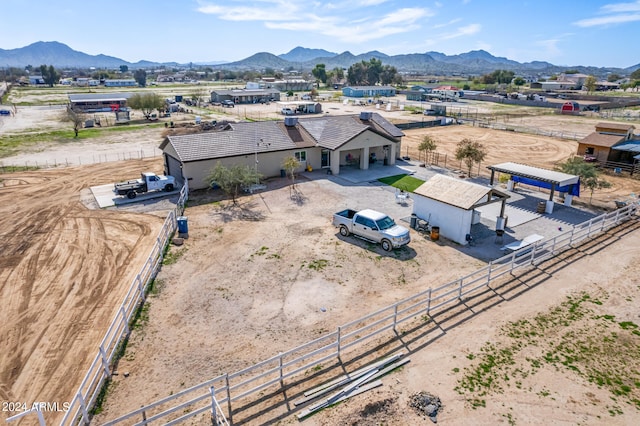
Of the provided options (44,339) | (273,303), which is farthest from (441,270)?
(44,339)

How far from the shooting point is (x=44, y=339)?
14867 mm

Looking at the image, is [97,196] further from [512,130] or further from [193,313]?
[512,130]

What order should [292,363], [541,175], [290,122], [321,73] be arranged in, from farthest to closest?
[321,73]
[290,122]
[541,175]
[292,363]

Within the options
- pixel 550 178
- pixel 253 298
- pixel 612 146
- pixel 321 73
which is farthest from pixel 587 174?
pixel 321 73

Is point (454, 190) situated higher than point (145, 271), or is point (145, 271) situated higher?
point (454, 190)

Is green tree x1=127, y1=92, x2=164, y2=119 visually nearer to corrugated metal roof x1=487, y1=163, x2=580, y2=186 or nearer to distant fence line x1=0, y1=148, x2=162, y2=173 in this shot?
distant fence line x1=0, y1=148, x2=162, y2=173

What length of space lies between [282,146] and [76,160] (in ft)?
77.0

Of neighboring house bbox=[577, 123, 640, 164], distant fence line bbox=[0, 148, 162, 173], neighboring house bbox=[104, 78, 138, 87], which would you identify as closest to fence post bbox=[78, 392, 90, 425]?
distant fence line bbox=[0, 148, 162, 173]

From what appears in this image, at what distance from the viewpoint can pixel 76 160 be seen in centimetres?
4259

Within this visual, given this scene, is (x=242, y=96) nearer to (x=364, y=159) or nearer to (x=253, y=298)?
(x=364, y=159)

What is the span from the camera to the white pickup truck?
21.9 metres

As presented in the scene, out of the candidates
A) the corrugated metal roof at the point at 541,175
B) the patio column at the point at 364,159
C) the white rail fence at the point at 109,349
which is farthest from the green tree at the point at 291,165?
the corrugated metal roof at the point at 541,175

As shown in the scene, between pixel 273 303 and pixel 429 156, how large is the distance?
33242 millimetres

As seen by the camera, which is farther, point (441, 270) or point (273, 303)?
point (441, 270)
